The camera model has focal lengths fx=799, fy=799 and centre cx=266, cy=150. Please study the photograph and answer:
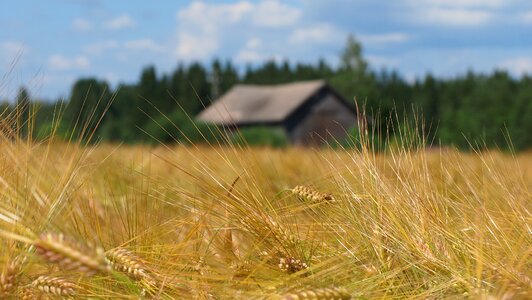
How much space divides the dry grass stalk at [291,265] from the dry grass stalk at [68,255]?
0.54m

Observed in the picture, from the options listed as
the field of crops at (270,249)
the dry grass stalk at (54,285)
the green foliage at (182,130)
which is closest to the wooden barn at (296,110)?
the green foliage at (182,130)

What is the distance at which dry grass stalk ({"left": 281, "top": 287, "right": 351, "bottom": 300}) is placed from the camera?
1.31 m

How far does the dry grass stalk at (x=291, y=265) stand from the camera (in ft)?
5.59

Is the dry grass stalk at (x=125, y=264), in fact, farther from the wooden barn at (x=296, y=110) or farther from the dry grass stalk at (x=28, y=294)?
the wooden barn at (x=296, y=110)

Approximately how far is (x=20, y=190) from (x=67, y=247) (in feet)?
1.49

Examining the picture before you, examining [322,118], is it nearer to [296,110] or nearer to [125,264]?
[296,110]

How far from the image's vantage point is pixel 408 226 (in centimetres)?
177

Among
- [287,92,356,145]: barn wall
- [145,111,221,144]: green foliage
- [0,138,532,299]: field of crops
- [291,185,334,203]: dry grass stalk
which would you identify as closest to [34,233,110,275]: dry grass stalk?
[0,138,532,299]: field of crops

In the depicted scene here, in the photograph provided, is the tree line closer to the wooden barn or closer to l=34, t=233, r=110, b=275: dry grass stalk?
the wooden barn

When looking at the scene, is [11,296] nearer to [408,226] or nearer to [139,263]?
[139,263]

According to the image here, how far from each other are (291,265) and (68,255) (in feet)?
2.05

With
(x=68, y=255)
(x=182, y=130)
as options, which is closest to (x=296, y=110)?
(x=182, y=130)

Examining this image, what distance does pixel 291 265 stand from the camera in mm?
1714

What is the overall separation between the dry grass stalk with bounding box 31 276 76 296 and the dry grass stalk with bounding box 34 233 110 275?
360 millimetres
